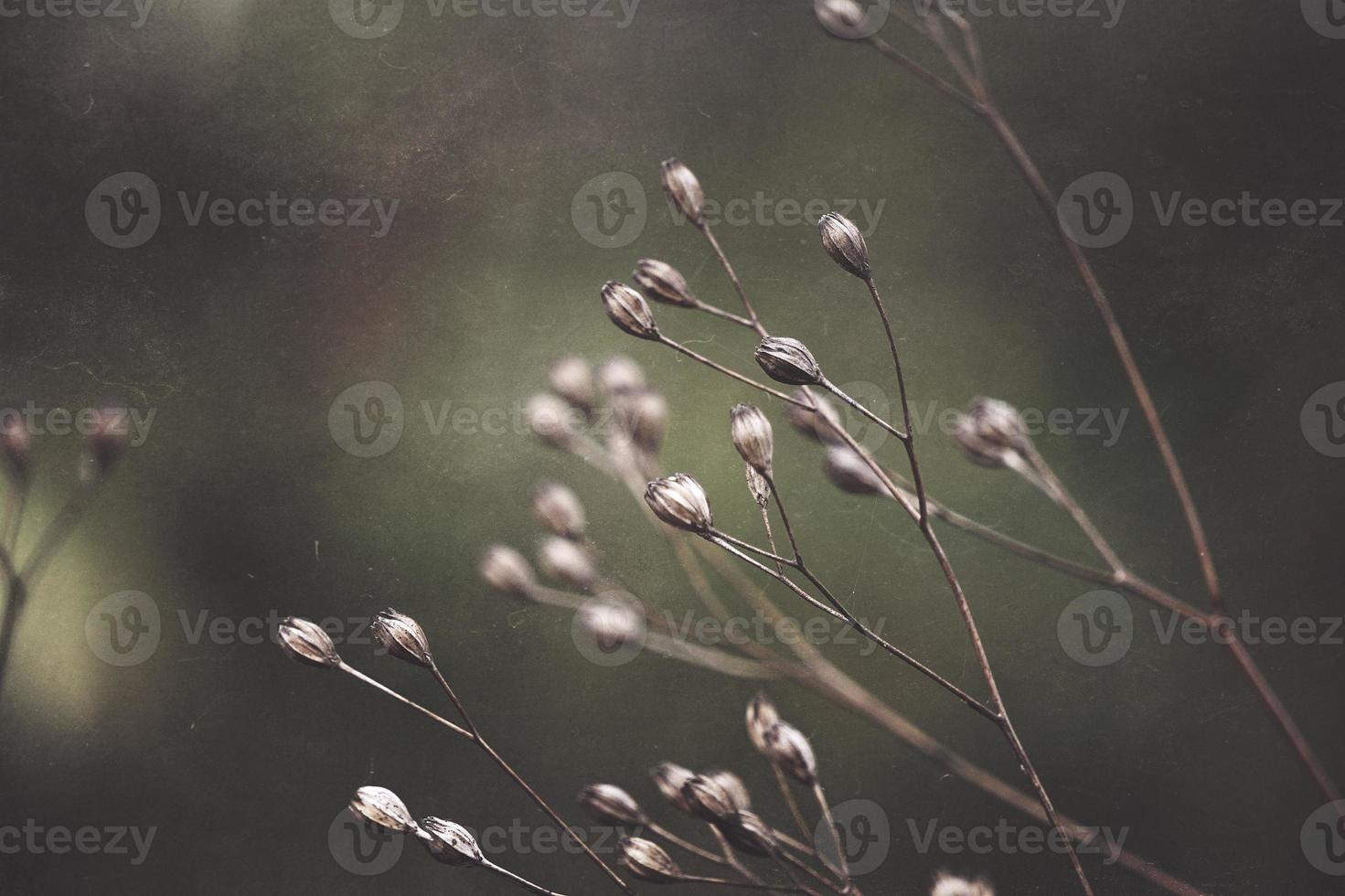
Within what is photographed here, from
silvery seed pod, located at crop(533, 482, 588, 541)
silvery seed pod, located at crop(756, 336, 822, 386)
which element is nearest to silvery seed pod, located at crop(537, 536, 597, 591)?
silvery seed pod, located at crop(533, 482, 588, 541)

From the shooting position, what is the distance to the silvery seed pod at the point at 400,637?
102 cm

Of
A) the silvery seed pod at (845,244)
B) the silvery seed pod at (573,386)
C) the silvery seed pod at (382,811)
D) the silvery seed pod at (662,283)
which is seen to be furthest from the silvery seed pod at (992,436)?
the silvery seed pod at (382,811)

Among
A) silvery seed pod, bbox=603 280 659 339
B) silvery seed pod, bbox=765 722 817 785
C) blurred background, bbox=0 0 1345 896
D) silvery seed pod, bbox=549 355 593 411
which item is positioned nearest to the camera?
silvery seed pod, bbox=765 722 817 785

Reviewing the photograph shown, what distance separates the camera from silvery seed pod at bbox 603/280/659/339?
96cm

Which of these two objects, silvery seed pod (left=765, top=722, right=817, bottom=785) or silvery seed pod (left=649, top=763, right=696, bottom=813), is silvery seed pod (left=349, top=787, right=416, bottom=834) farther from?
silvery seed pod (left=765, top=722, right=817, bottom=785)

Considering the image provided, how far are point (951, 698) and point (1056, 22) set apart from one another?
1089 millimetres

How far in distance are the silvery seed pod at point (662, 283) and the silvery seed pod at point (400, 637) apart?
0.40 meters

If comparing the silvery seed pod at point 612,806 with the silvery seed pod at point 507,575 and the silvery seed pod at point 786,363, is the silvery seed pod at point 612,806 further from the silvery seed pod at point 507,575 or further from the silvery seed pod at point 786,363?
the silvery seed pod at point 786,363

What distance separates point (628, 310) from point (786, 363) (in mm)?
170

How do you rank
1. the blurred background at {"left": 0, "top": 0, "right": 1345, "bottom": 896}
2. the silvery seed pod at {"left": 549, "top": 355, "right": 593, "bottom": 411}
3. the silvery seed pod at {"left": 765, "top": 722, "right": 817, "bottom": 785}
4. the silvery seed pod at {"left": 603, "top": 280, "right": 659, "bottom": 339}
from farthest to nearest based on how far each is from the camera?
the blurred background at {"left": 0, "top": 0, "right": 1345, "bottom": 896}
the silvery seed pod at {"left": 549, "top": 355, "right": 593, "bottom": 411}
the silvery seed pod at {"left": 603, "top": 280, "right": 659, "bottom": 339}
the silvery seed pod at {"left": 765, "top": 722, "right": 817, "bottom": 785}

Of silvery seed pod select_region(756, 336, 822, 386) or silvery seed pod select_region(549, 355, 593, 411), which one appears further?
silvery seed pod select_region(549, 355, 593, 411)

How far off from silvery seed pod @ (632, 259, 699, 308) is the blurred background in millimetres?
581

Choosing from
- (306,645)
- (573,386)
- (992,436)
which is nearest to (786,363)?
(992,436)

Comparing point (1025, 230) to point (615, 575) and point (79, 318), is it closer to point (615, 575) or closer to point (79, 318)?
point (615, 575)
